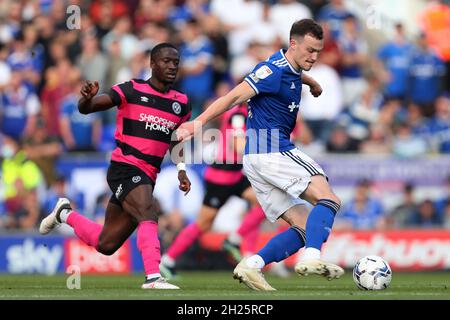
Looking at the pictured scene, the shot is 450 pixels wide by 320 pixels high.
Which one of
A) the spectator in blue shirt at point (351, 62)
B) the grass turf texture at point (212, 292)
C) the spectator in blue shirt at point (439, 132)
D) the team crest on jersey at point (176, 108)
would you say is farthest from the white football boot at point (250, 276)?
the spectator in blue shirt at point (351, 62)

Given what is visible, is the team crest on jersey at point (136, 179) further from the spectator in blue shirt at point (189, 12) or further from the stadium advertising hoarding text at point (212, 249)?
the spectator in blue shirt at point (189, 12)

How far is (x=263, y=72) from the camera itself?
1079 centimetres

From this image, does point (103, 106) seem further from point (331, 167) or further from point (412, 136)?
point (412, 136)

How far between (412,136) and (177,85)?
13.6 feet

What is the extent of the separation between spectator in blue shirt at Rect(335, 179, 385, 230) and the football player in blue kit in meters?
7.32

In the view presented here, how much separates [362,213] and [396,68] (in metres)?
3.84

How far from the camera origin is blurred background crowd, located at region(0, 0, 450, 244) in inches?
741

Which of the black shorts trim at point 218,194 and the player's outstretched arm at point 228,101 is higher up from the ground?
the player's outstretched arm at point 228,101

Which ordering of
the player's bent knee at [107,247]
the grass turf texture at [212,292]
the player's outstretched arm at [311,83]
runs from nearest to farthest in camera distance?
the grass turf texture at [212,292]
the player's outstretched arm at [311,83]
the player's bent knee at [107,247]

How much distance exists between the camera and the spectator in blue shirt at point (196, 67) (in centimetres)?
2052

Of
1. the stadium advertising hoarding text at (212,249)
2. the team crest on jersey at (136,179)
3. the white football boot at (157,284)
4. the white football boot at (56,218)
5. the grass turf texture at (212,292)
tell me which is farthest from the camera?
the stadium advertising hoarding text at (212,249)

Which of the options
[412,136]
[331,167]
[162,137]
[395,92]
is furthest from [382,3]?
[162,137]

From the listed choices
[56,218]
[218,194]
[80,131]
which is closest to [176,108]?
[56,218]

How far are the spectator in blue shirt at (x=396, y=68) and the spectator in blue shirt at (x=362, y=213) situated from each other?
3.25m
